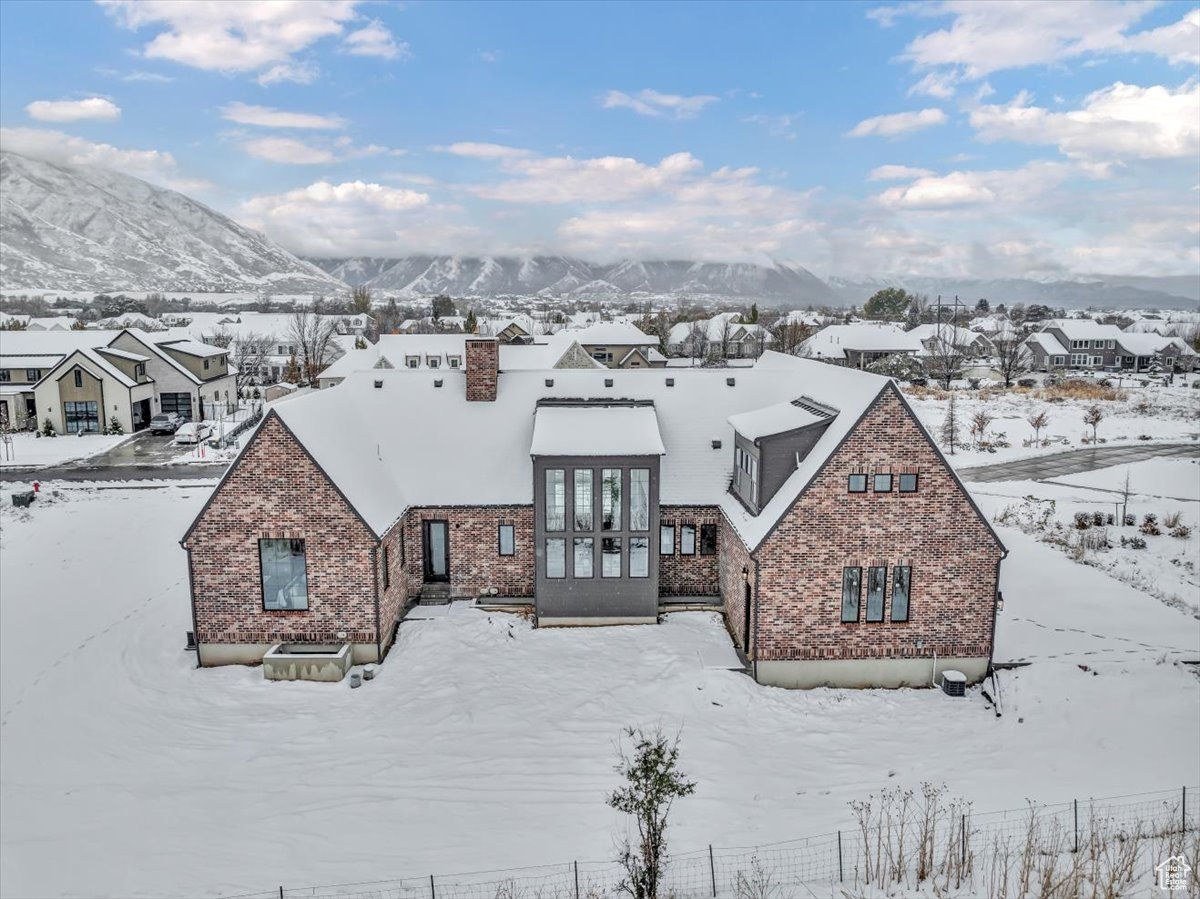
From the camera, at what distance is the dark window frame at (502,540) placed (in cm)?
2419

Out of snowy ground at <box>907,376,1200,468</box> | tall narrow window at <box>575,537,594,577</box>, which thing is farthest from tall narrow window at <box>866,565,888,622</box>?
snowy ground at <box>907,376,1200,468</box>

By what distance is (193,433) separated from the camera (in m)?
55.0

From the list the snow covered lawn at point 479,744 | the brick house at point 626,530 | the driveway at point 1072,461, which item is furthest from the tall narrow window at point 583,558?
the driveway at point 1072,461

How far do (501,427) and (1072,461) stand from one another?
40784mm

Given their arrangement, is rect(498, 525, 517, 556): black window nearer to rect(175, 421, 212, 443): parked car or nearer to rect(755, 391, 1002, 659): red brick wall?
rect(755, 391, 1002, 659): red brick wall

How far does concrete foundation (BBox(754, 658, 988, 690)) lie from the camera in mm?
20141

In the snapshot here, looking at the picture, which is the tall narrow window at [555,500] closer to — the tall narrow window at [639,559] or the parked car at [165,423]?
the tall narrow window at [639,559]

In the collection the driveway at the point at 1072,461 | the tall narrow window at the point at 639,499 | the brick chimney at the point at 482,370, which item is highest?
the brick chimney at the point at 482,370

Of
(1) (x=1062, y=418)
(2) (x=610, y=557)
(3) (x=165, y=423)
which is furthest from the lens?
(1) (x=1062, y=418)

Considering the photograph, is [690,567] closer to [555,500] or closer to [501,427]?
[555,500]

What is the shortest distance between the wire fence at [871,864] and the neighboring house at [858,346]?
97.2 m

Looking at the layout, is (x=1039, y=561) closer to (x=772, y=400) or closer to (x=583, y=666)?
(x=772, y=400)

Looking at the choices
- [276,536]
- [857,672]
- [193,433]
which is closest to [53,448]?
[193,433]

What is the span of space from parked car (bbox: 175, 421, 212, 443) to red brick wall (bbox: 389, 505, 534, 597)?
122 ft
